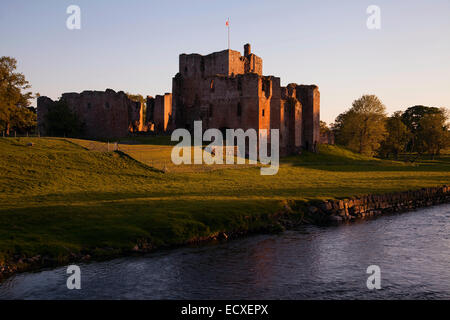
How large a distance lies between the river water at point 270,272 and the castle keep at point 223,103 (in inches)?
1638

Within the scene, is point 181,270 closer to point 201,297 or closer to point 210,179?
point 201,297

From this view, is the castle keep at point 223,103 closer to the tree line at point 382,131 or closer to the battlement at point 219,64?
the battlement at point 219,64

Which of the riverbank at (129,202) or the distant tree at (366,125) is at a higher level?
the distant tree at (366,125)

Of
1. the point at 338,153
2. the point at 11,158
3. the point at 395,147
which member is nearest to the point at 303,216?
the point at 11,158

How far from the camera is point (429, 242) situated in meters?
22.7

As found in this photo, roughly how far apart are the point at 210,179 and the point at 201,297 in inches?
1002

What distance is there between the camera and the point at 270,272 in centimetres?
1752

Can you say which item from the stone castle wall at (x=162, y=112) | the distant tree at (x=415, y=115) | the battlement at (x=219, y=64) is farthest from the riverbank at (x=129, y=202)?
the distant tree at (x=415, y=115)

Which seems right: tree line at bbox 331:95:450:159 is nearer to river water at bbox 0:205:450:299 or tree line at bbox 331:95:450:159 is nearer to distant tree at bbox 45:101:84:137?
distant tree at bbox 45:101:84:137

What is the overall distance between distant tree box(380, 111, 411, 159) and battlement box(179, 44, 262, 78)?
33.1 metres

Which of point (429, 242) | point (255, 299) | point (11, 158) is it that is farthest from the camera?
point (11, 158)

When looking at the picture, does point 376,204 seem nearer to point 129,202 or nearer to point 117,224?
point 129,202

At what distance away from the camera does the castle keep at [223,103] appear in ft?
209

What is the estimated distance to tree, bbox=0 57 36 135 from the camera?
55688 millimetres
